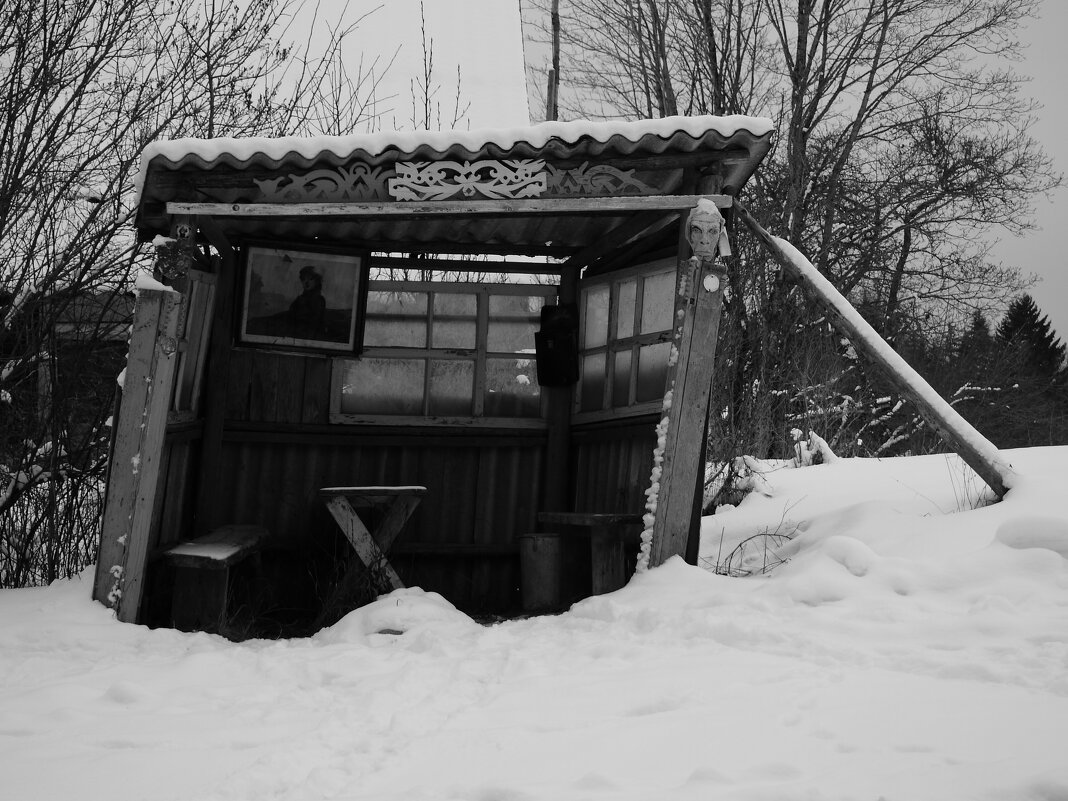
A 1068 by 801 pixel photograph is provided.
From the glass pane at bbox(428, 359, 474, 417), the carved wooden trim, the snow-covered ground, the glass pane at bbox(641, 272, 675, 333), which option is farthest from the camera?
the glass pane at bbox(428, 359, 474, 417)

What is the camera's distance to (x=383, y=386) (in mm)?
7234

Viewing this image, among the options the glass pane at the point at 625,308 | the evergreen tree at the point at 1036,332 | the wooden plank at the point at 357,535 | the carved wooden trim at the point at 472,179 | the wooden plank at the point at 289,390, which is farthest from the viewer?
the evergreen tree at the point at 1036,332

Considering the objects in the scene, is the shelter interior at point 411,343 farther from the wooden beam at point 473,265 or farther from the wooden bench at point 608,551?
the wooden bench at point 608,551

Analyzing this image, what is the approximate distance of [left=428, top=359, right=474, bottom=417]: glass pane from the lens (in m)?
7.28

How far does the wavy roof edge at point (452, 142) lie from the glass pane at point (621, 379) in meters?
1.69

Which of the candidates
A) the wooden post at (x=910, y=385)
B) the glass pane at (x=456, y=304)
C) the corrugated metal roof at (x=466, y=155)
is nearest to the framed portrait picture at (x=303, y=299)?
the glass pane at (x=456, y=304)

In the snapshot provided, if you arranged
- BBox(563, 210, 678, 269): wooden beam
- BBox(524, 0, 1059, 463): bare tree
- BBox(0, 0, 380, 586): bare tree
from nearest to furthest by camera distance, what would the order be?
1. BBox(563, 210, 678, 269): wooden beam
2. BBox(0, 0, 380, 586): bare tree
3. BBox(524, 0, 1059, 463): bare tree

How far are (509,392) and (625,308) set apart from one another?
3.89 ft

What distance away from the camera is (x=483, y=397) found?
7293mm

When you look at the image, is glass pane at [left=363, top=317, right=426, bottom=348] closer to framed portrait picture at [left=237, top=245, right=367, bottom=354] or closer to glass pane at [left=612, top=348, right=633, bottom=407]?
framed portrait picture at [left=237, top=245, right=367, bottom=354]

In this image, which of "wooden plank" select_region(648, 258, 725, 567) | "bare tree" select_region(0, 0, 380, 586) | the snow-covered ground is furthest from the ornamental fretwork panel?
"bare tree" select_region(0, 0, 380, 586)

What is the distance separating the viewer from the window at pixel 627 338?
6.29m

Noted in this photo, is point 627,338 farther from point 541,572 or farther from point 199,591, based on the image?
point 199,591

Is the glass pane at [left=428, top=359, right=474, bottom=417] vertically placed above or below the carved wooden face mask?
below
